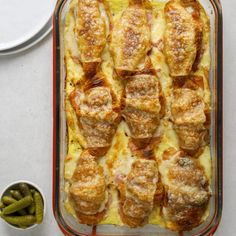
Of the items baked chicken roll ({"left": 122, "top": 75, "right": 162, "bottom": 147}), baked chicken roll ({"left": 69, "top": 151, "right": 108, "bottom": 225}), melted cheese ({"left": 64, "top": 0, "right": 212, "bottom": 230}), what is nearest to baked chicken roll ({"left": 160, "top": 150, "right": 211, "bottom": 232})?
melted cheese ({"left": 64, "top": 0, "right": 212, "bottom": 230})

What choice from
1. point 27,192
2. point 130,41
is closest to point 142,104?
point 130,41

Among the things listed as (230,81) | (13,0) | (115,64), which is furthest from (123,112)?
(13,0)

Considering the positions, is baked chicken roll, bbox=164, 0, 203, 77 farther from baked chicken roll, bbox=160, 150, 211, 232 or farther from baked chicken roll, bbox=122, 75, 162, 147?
baked chicken roll, bbox=160, 150, 211, 232

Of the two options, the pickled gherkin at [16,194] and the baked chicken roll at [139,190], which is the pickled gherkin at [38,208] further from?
the baked chicken roll at [139,190]

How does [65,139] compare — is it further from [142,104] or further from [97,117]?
Result: [142,104]

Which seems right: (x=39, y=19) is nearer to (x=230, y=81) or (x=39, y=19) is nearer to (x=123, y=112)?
(x=123, y=112)
